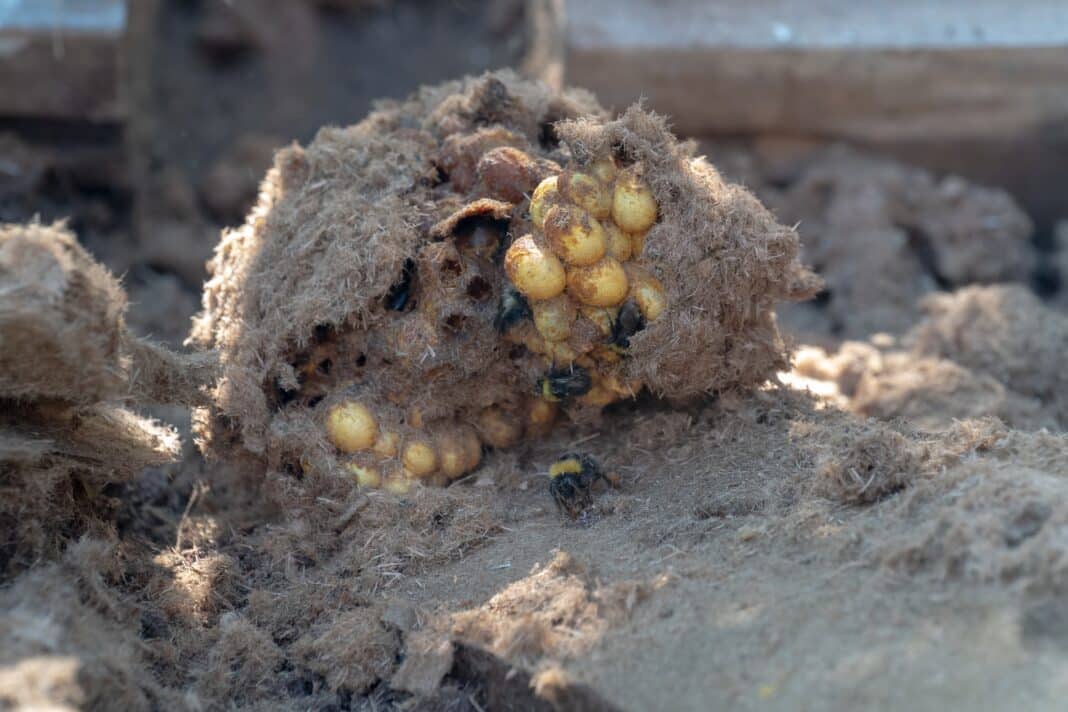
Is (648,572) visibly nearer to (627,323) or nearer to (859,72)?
(627,323)

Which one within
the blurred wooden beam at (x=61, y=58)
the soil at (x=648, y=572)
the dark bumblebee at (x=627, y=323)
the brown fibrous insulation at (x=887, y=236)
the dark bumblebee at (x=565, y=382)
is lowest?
the soil at (x=648, y=572)

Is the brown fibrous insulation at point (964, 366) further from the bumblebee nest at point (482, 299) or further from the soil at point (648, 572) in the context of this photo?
the bumblebee nest at point (482, 299)

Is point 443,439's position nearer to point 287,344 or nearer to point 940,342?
point 287,344

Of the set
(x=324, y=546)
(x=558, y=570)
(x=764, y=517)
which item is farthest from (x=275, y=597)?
(x=764, y=517)

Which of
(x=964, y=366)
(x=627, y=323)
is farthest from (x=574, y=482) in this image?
(x=964, y=366)

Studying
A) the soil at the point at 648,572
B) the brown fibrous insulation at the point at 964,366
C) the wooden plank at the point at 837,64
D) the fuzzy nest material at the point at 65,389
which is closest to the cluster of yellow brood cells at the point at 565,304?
the soil at the point at 648,572

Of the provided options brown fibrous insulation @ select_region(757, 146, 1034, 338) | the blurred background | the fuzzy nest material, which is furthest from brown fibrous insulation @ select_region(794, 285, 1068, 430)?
the fuzzy nest material

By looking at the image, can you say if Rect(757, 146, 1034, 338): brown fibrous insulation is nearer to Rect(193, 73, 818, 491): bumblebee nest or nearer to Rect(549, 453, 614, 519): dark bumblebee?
Rect(193, 73, 818, 491): bumblebee nest
